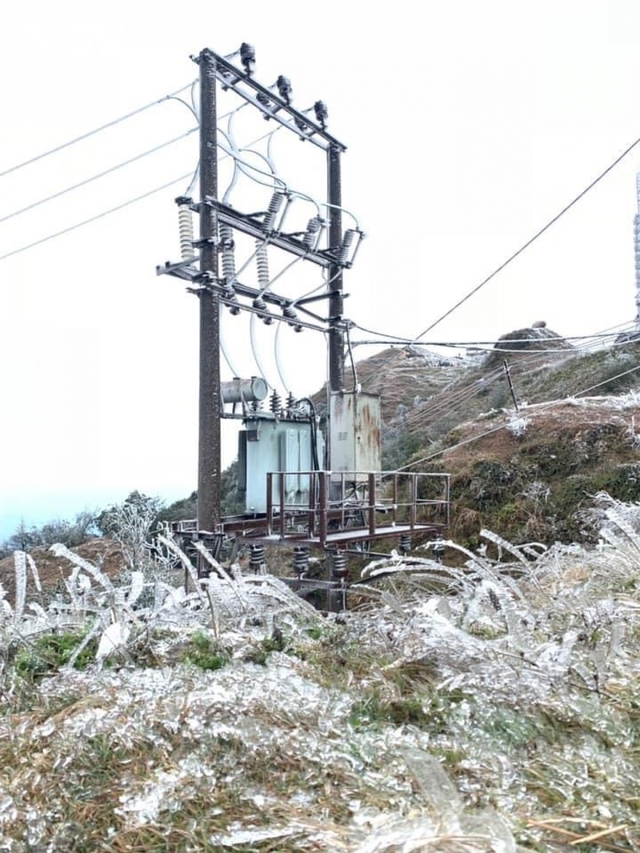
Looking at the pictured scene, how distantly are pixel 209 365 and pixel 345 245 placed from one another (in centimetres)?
287

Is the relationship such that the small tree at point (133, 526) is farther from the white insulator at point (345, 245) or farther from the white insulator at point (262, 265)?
the white insulator at point (345, 245)

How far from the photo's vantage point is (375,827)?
3.69 ft

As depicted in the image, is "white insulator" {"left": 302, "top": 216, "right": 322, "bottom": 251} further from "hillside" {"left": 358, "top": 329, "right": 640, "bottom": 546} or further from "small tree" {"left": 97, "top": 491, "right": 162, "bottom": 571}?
"small tree" {"left": 97, "top": 491, "right": 162, "bottom": 571}

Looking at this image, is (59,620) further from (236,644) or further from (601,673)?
(601,673)

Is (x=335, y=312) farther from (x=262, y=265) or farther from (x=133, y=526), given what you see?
(x=133, y=526)

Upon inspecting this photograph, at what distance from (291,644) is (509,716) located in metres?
0.94

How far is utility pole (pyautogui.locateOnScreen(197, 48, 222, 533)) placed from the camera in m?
6.38

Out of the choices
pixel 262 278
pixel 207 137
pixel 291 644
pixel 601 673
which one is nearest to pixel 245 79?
pixel 207 137

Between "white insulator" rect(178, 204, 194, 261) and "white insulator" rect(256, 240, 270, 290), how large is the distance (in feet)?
2.98

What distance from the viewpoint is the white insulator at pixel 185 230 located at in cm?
636

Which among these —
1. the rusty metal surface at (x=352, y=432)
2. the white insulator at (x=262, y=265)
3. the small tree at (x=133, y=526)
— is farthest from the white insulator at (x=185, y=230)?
the small tree at (x=133, y=526)

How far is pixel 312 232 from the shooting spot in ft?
25.2

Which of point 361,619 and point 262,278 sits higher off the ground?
point 262,278

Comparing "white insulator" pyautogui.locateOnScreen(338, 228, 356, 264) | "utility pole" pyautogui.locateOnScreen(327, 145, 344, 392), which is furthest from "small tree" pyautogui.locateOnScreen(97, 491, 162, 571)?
"white insulator" pyautogui.locateOnScreen(338, 228, 356, 264)
